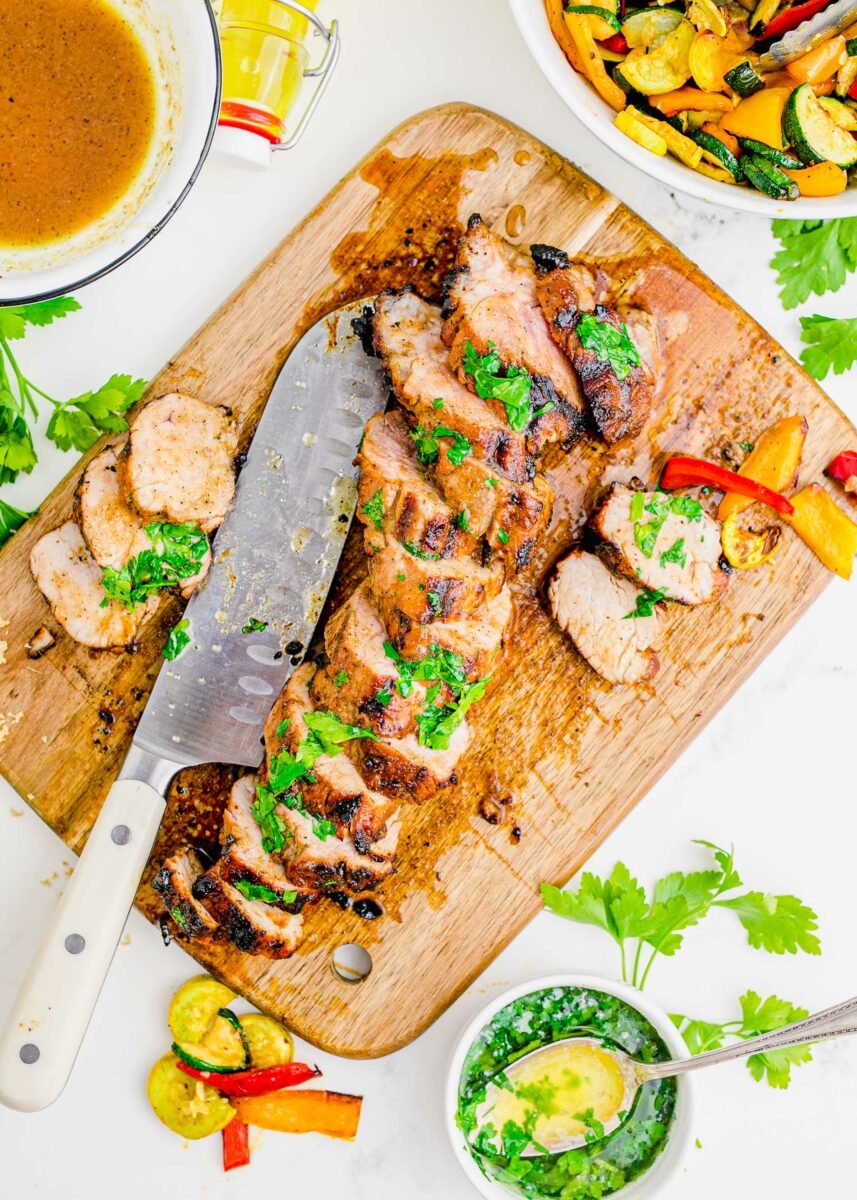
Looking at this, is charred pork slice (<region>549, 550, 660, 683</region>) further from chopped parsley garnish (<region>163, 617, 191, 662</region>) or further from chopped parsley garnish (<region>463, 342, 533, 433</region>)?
chopped parsley garnish (<region>163, 617, 191, 662</region>)

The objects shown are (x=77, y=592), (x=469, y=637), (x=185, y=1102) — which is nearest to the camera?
(x=469, y=637)

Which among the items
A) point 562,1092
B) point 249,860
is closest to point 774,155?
point 249,860

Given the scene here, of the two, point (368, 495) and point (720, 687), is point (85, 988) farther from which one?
point (720, 687)

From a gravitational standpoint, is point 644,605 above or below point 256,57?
below

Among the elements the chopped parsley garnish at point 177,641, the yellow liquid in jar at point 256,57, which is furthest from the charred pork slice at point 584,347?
the chopped parsley garnish at point 177,641

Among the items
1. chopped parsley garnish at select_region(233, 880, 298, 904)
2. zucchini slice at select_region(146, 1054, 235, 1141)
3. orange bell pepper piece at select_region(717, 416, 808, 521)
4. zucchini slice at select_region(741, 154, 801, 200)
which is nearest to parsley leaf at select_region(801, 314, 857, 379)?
orange bell pepper piece at select_region(717, 416, 808, 521)

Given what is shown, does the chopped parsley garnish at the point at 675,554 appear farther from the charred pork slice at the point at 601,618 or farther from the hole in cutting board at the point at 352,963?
the hole in cutting board at the point at 352,963

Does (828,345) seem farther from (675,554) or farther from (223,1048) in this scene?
(223,1048)
